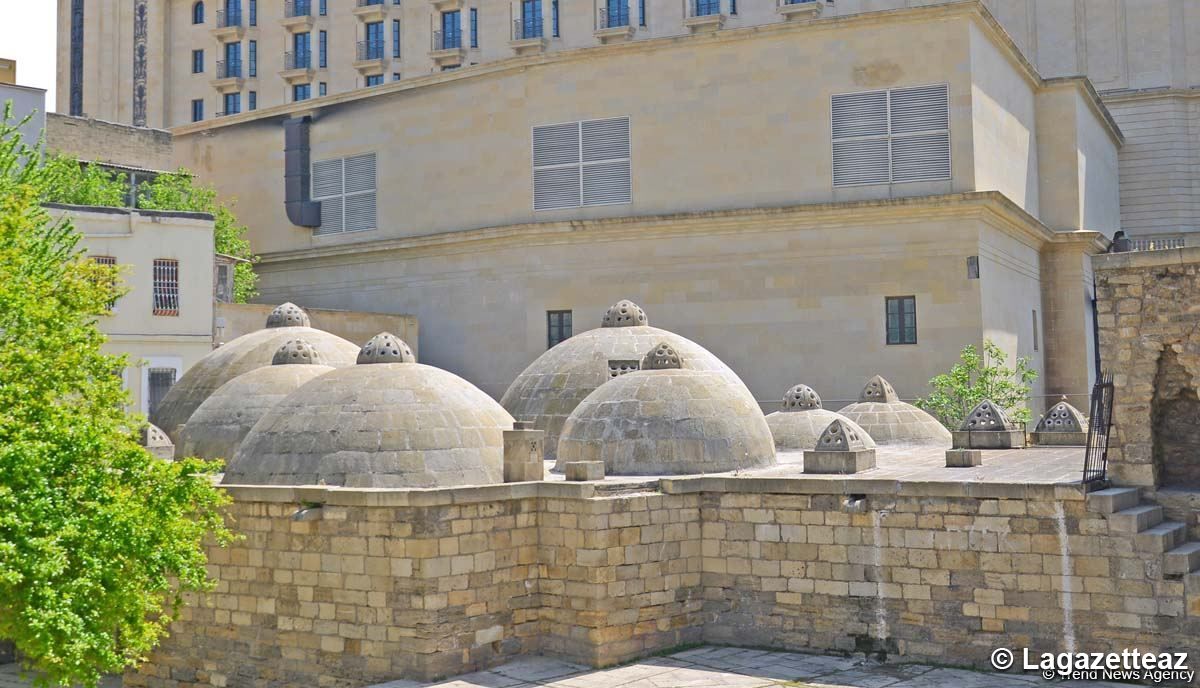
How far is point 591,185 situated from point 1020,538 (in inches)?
794

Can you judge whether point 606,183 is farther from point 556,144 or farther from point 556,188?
point 556,144

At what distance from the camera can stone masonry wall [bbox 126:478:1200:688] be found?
16016mm

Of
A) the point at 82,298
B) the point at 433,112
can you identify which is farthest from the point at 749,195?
the point at 82,298

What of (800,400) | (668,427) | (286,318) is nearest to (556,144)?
(286,318)

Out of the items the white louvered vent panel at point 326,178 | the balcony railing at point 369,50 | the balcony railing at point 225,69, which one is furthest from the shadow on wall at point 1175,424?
the balcony railing at point 225,69

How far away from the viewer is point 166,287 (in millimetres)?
29953

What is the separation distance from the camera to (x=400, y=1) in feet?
183

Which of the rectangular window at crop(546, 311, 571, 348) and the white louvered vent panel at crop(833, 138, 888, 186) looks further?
the rectangular window at crop(546, 311, 571, 348)

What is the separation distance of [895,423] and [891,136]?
8.93m

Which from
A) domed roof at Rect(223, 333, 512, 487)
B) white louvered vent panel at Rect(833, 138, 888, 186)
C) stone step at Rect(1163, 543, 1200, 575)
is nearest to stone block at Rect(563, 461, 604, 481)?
domed roof at Rect(223, 333, 512, 487)

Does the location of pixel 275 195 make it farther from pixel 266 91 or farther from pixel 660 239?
pixel 266 91

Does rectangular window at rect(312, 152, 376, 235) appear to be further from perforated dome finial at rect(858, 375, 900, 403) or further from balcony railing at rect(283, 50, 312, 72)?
balcony railing at rect(283, 50, 312, 72)

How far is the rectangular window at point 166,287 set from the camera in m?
29.8

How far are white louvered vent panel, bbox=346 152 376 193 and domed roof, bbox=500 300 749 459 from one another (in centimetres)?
1582
